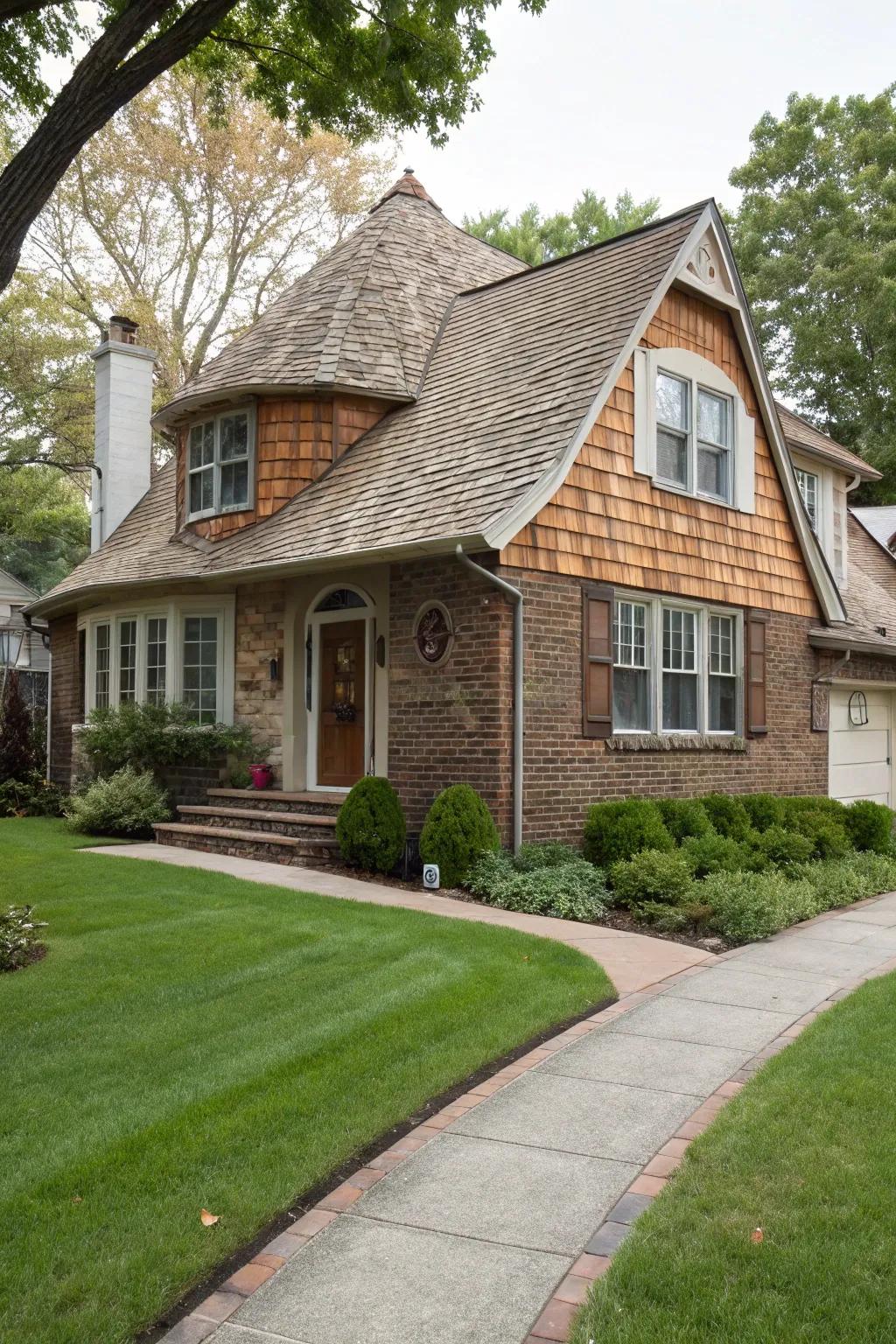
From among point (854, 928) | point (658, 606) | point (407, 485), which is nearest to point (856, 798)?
point (658, 606)

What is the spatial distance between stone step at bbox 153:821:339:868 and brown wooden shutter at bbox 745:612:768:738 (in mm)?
5715

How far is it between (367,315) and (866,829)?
9.14m

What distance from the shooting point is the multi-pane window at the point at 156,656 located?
14891 mm

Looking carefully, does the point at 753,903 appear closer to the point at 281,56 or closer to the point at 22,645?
the point at 281,56

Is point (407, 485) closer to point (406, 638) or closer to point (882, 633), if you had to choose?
point (406, 638)

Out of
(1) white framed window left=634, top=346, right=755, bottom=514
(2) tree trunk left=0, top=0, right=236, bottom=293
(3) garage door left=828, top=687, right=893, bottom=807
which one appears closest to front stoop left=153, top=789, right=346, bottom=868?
(1) white framed window left=634, top=346, right=755, bottom=514

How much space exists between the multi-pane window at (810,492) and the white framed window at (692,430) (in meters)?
3.36

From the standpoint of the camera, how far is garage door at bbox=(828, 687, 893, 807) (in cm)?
1617

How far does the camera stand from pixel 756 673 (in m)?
14.1

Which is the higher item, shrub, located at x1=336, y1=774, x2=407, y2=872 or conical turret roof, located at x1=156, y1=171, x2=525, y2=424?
conical turret roof, located at x1=156, y1=171, x2=525, y2=424

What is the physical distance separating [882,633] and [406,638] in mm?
9161

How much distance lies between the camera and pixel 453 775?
10.9 m

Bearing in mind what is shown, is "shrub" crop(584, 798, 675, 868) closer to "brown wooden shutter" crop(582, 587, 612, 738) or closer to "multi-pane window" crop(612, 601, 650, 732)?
"brown wooden shutter" crop(582, 587, 612, 738)

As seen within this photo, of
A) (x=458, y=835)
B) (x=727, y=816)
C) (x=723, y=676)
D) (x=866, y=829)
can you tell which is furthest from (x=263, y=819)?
(x=866, y=829)
